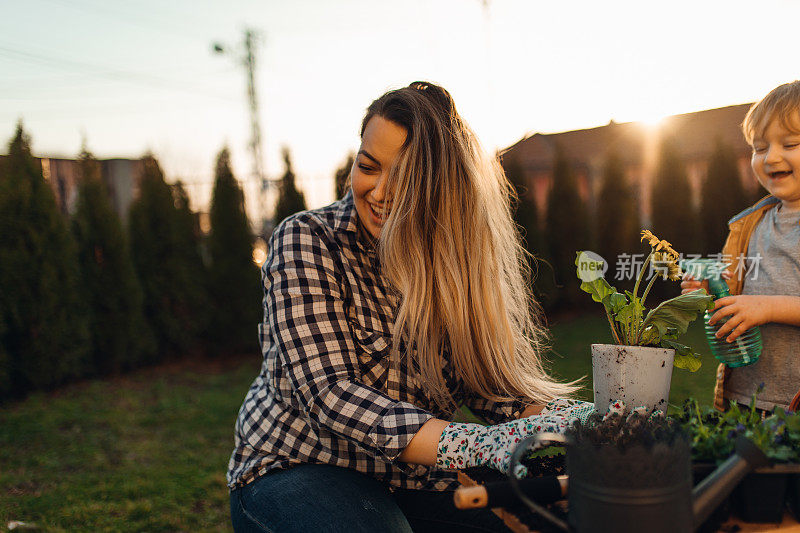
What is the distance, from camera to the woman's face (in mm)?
1648

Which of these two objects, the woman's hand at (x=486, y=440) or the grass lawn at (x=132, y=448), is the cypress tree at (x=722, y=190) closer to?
the grass lawn at (x=132, y=448)

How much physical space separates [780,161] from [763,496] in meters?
1.51

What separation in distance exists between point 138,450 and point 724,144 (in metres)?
9.98

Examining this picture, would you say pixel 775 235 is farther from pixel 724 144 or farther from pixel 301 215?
pixel 724 144

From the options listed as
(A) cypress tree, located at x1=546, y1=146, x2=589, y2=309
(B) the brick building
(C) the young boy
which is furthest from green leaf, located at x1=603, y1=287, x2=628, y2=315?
(A) cypress tree, located at x1=546, y1=146, x2=589, y2=309

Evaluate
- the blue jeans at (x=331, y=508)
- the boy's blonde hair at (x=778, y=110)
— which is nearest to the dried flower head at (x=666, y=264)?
the blue jeans at (x=331, y=508)

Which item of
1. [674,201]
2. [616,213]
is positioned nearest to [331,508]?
[616,213]

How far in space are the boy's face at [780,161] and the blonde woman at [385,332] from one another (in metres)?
1.07

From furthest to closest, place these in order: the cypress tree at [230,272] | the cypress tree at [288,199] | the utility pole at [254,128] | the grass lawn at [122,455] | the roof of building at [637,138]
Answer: the utility pole at [254,128], the roof of building at [637,138], the cypress tree at [288,199], the cypress tree at [230,272], the grass lawn at [122,455]

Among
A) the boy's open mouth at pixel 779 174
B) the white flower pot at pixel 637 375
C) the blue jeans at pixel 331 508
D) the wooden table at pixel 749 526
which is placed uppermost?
the boy's open mouth at pixel 779 174

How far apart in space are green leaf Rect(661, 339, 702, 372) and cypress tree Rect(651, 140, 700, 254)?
924cm

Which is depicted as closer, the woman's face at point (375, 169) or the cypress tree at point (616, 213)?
the woman's face at point (375, 169)

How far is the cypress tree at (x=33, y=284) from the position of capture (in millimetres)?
5203

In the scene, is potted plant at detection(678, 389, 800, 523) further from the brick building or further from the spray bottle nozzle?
the brick building
